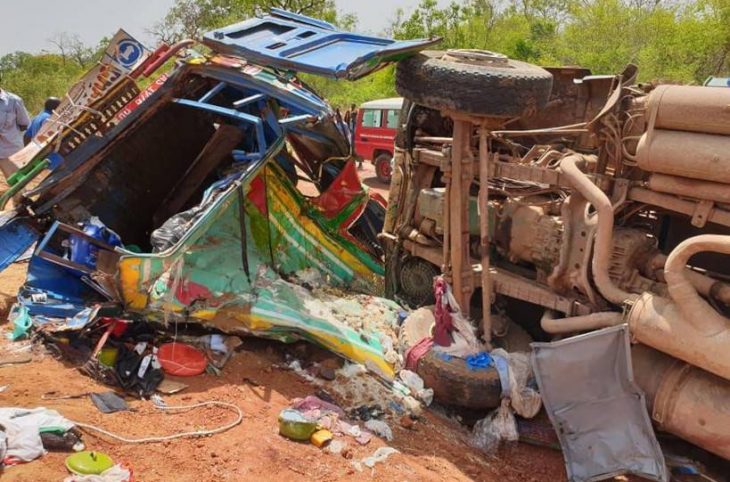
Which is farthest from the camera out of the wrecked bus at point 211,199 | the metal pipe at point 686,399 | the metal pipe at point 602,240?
the wrecked bus at point 211,199

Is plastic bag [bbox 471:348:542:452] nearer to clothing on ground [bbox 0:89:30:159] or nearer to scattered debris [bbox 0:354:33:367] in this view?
scattered debris [bbox 0:354:33:367]

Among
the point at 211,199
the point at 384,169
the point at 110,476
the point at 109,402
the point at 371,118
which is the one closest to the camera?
the point at 110,476

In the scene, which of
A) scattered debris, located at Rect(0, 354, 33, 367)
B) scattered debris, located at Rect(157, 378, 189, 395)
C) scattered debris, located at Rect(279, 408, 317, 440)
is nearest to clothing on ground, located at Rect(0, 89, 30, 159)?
scattered debris, located at Rect(0, 354, 33, 367)

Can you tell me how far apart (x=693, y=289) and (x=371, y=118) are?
463 inches

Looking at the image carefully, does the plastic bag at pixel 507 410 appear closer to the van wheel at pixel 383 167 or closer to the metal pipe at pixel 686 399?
the metal pipe at pixel 686 399

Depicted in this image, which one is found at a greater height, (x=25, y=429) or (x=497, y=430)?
(x=25, y=429)

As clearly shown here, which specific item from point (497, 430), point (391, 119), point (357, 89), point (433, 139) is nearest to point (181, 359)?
point (497, 430)

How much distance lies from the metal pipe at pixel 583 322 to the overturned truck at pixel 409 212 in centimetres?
1

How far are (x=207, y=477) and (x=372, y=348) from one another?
173 centimetres

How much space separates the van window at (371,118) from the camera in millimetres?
14484

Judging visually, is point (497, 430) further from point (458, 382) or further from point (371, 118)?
point (371, 118)

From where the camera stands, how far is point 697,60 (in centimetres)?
2066

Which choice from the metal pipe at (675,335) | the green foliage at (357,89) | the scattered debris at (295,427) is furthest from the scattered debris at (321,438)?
the green foliage at (357,89)

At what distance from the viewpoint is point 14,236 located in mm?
4699
